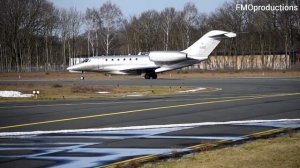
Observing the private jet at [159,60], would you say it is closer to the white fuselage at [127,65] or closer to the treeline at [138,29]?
the white fuselage at [127,65]

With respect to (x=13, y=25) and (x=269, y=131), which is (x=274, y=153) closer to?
(x=269, y=131)

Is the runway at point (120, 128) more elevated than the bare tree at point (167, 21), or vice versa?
the bare tree at point (167, 21)

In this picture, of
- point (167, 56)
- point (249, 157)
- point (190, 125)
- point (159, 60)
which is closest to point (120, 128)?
point (190, 125)

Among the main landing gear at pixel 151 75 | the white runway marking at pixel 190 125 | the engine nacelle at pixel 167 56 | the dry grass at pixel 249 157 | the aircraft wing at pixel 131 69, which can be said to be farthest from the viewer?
the main landing gear at pixel 151 75

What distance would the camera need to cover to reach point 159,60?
152ft

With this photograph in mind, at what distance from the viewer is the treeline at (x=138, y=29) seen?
3009 inches

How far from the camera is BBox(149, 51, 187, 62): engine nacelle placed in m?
45.2

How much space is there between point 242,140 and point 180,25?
79582 mm

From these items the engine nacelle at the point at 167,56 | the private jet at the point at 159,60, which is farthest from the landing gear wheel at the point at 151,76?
the engine nacelle at the point at 167,56

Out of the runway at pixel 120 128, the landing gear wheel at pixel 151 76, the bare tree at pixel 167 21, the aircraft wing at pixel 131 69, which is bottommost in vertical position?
the runway at pixel 120 128

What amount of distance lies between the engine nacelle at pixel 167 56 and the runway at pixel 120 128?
81.5 ft

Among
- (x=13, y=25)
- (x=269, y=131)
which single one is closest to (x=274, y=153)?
(x=269, y=131)

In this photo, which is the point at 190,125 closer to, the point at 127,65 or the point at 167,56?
the point at 167,56

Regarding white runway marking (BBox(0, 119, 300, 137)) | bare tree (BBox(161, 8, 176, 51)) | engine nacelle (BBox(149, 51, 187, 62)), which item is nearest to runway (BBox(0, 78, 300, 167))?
white runway marking (BBox(0, 119, 300, 137))
